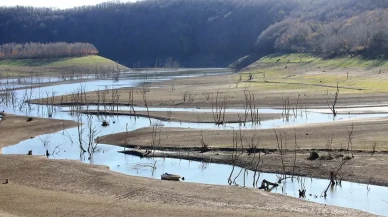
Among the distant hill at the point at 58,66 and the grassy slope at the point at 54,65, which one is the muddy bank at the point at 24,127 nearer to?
the distant hill at the point at 58,66

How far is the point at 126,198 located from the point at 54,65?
138175mm

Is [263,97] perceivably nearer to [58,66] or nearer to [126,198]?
[126,198]

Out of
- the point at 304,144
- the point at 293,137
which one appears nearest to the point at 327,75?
the point at 293,137

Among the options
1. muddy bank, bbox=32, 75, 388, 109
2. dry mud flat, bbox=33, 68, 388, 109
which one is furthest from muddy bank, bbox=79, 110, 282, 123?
muddy bank, bbox=32, 75, 388, 109

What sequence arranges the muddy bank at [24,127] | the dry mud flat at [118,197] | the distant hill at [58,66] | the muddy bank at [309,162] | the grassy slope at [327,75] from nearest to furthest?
the dry mud flat at [118,197] < the muddy bank at [309,162] < the muddy bank at [24,127] < the grassy slope at [327,75] < the distant hill at [58,66]

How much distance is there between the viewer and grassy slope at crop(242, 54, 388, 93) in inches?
2744

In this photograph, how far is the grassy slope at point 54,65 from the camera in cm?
14588

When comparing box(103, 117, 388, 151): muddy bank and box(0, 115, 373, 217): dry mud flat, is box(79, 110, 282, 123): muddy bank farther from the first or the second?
box(0, 115, 373, 217): dry mud flat

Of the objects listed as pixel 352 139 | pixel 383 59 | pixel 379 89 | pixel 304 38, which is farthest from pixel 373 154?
pixel 304 38

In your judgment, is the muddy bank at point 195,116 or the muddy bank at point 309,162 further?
the muddy bank at point 195,116

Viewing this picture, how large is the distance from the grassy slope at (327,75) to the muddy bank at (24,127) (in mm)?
32709

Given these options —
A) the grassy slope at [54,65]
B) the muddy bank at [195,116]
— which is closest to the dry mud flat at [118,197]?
the muddy bank at [195,116]

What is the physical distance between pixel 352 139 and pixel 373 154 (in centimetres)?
438

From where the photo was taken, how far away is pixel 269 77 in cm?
9419
